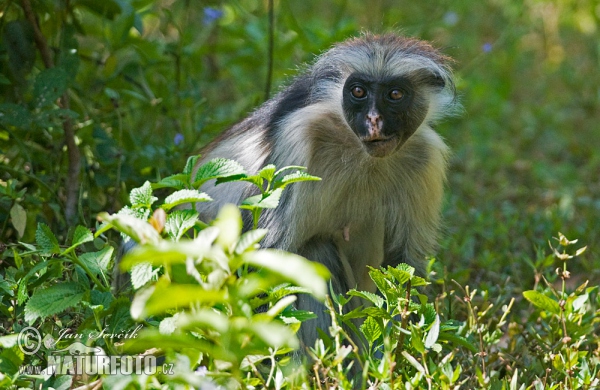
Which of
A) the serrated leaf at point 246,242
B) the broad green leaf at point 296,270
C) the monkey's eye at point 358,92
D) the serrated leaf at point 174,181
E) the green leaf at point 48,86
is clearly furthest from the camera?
the green leaf at point 48,86

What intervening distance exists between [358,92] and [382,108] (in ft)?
0.65

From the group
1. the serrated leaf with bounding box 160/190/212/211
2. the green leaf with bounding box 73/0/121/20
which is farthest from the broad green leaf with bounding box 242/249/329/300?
the green leaf with bounding box 73/0/121/20

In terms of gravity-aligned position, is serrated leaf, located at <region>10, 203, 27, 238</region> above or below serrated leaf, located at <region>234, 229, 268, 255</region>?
below

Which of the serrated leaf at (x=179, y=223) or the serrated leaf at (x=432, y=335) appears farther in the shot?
the serrated leaf at (x=432, y=335)

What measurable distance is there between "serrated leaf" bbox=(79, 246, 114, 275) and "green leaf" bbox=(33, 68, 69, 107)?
184cm

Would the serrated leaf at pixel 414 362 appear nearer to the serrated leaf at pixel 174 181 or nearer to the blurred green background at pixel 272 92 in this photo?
the serrated leaf at pixel 174 181

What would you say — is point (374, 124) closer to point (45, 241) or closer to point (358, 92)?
point (358, 92)

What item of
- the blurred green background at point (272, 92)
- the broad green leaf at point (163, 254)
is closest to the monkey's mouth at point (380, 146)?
the blurred green background at point (272, 92)

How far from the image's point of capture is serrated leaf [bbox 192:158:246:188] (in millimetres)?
3549

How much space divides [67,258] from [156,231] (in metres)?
1.07

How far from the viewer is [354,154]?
5156mm

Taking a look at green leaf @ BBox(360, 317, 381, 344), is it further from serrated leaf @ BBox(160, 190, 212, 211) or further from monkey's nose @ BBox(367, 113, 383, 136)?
monkey's nose @ BBox(367, 113, 383, 136)

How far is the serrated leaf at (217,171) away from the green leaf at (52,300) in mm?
752

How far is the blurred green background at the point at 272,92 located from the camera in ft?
18.3
